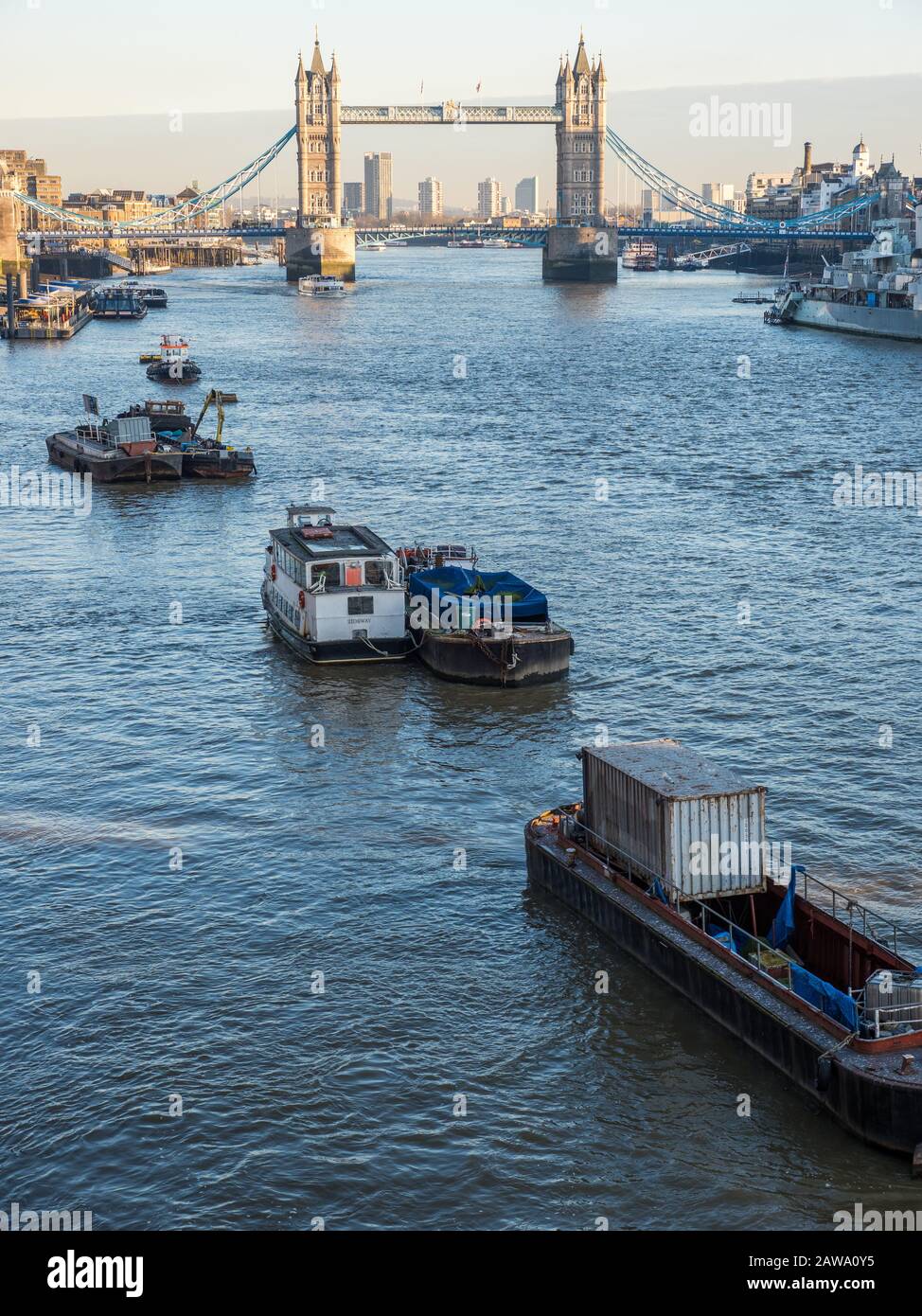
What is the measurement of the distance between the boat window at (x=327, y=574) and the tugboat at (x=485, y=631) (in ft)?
6.82

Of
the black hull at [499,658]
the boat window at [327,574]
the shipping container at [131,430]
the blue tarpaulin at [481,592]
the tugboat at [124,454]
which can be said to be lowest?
the black hull at [499,658]

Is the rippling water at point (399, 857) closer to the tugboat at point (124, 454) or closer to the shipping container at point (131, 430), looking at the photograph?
the tugboat at point (124, 454)

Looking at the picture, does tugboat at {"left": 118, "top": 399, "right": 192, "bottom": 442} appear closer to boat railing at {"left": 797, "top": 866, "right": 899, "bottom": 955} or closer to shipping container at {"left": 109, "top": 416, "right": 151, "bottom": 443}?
shipping container at {"left": 109, "top": 416, "right": 151, "bottom": 443}

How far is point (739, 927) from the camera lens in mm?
24562

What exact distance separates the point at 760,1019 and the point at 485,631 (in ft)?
61.9

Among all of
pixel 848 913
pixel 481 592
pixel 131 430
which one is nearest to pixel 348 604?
pixel 481 592

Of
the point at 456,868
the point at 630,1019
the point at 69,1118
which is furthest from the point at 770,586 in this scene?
the point at 69,1118

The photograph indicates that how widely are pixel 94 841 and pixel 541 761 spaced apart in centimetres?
976

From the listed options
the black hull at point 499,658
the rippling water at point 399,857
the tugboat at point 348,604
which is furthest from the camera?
the tugboat at point 348,604

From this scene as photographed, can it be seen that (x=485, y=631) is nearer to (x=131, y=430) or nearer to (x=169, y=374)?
(x=131, y=430)

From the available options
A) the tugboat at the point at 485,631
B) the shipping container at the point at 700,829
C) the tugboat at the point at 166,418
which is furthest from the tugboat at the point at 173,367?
the shipping container at the point at 700,829

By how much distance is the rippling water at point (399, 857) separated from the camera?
20.7 metres

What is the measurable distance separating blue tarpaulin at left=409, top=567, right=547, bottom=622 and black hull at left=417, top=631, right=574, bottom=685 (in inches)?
40.0

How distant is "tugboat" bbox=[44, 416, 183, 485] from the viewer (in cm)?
7081
